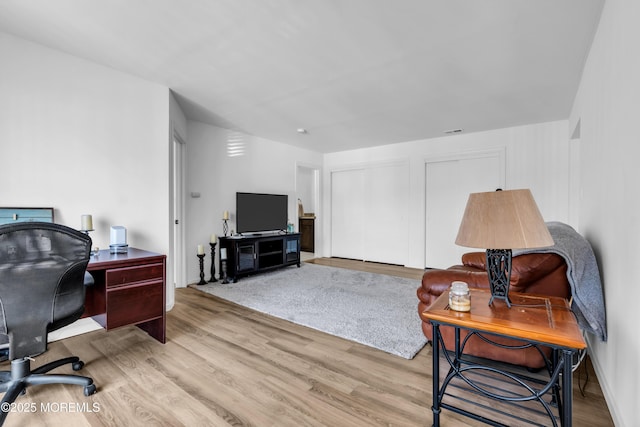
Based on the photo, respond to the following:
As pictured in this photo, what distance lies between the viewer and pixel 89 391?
172 centimetres

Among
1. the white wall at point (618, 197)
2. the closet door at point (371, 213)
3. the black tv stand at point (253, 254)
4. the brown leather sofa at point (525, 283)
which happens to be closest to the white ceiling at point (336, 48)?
the white wall at point (618, 197)

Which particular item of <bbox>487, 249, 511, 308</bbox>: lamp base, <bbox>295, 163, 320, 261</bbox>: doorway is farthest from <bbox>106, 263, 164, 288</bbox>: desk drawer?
<bbox>295, 163, 320, 261</bbox>: doorway

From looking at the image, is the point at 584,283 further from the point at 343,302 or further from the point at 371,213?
the point at 371,213

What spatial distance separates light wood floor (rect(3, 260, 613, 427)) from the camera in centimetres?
154

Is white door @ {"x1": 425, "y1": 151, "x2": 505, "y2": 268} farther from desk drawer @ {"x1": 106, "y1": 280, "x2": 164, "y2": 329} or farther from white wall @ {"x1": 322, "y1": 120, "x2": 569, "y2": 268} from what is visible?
desk drawer @ {"x1": 106, "y1": 280, "x2": 164, "y2": 329}

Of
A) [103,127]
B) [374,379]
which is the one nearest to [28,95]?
[103,127]

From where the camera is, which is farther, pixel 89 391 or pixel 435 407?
pixel 89 391

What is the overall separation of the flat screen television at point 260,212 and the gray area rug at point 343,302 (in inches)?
32.2

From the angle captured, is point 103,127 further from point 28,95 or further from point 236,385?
point 236,385

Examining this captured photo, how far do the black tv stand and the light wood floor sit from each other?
69.4 inches

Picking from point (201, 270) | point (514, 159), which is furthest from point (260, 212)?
point (514, 159)

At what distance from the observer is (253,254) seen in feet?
15.2

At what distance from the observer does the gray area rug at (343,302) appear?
2.53 m

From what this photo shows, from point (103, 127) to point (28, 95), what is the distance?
52 centimetres
